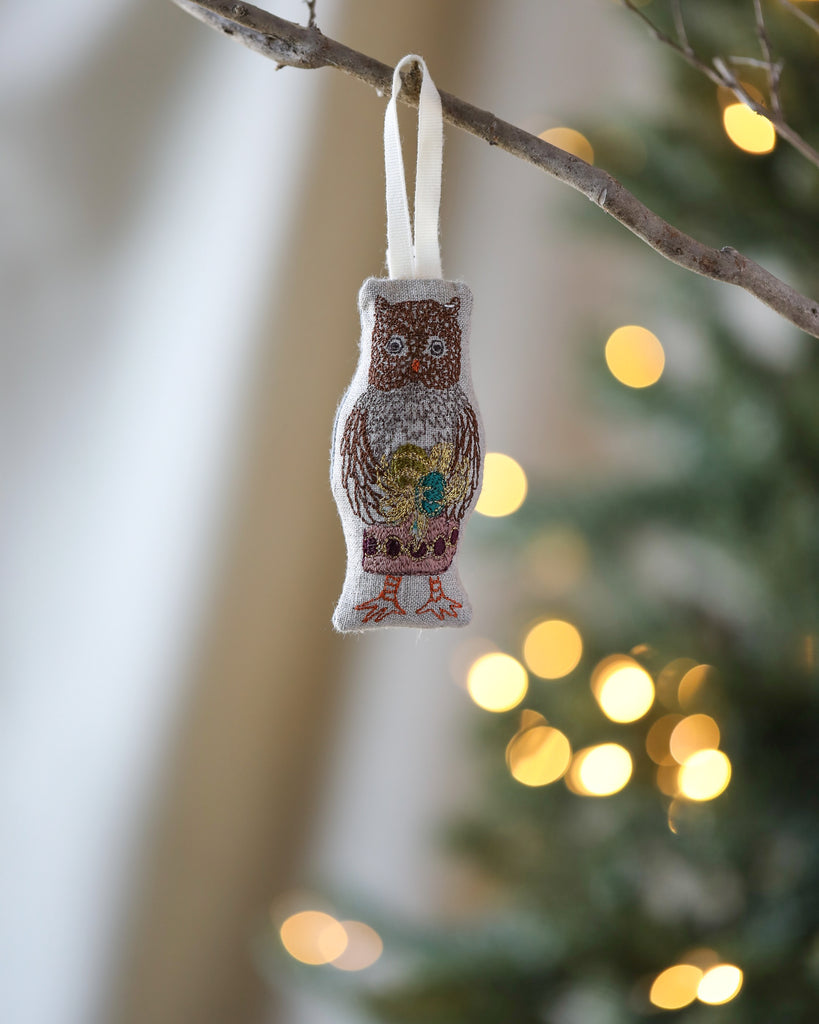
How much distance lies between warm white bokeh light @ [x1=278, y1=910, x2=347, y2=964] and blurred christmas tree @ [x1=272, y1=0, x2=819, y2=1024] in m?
0.20

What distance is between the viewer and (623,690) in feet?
2.82

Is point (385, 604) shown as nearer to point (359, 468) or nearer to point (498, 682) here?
point (359, 468)

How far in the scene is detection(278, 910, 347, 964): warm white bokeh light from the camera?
39.8 inches

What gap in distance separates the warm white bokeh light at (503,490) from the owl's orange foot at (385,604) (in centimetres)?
54

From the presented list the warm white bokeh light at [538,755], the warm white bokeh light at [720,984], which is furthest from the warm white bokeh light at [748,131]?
the warm white bokeh light at [720,984]

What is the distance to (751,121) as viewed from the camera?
782 millimetres

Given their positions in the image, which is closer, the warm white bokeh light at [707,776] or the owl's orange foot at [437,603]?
the owl's orange foot at [437,603]

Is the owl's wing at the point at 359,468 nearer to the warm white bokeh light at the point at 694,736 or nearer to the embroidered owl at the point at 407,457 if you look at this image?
the embroidered owl at the point at 407,457

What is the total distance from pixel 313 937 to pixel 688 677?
0.55m

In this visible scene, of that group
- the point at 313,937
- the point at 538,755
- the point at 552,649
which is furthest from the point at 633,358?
the point at 313,937

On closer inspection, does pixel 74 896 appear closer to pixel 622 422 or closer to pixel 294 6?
pixel 622 422

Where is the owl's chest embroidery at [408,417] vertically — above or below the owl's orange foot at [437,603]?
above

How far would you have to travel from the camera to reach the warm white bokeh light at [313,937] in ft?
3.31

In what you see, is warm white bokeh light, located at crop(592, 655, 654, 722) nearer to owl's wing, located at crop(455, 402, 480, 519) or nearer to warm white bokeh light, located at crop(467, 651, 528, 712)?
warm white bokeh light, located at crop(467, 651, 528, 712)
